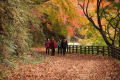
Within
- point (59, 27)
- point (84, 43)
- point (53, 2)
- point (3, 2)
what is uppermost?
point (3, 2)

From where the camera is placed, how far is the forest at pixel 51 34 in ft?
33.2

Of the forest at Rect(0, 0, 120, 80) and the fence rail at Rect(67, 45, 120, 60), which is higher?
the forest at Rect(0, 0, 120, 80)

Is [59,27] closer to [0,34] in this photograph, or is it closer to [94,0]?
[94,0]

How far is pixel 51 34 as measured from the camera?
37.0 metres

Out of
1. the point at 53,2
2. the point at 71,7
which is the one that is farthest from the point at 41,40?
the point at 71,7

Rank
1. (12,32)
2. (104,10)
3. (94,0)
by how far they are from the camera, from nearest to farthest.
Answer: (12,32) < (104,10) < (94,0)

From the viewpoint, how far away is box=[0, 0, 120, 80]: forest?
33.2 ft

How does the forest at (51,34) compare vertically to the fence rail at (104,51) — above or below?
above

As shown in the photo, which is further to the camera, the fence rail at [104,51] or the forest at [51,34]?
the fence rail at [104,51]

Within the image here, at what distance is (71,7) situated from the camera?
25.5 meters

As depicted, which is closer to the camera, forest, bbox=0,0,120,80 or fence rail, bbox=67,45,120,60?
forest, bbox=0,0,120,80

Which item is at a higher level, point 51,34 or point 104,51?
point 104,51

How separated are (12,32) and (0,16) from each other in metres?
0.95

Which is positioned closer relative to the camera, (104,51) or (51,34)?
(104,51)
